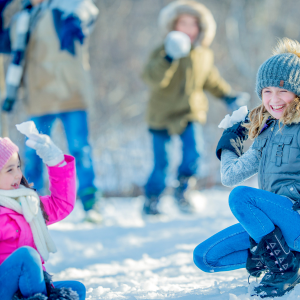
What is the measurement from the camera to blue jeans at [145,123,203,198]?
366cm

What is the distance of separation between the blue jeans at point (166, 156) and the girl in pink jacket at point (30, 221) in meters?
2.13

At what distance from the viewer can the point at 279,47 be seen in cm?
171

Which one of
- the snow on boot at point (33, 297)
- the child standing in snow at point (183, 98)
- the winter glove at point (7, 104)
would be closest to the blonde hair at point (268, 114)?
the snow on boot at point (33, 297)

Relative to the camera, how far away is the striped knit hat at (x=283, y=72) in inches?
62.0

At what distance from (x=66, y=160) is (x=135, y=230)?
1.71 metres

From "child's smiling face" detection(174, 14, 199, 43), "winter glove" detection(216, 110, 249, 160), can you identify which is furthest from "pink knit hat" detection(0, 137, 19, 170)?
"child's smiling face" detection(174, 14, 199, 43)

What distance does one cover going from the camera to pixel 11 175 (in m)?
1.53

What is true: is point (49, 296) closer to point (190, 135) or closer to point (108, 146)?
point (190, 135)

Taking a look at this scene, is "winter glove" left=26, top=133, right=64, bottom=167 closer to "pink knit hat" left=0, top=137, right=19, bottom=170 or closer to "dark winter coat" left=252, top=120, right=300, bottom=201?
"pink knit hat" left=0, top=137, right=19, bottom=170

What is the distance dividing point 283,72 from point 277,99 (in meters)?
0.11

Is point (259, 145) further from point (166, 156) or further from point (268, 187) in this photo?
point (166, 156)

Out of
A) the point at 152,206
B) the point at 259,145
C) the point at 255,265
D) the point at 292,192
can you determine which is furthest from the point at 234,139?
the point at 152,206

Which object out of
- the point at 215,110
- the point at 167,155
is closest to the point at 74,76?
the point at 167,155

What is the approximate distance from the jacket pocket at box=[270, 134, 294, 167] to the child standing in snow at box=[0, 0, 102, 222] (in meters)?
1.96
